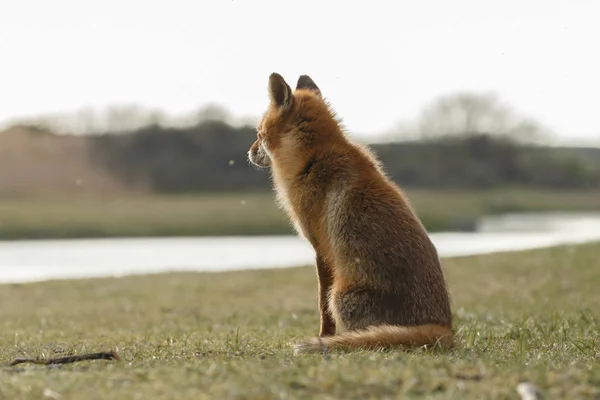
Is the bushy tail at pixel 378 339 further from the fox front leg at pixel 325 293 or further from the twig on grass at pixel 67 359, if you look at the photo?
the twig on grass at pixel 67 359

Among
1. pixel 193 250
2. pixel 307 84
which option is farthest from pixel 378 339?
pixel 193 250

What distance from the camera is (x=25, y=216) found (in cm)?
4147

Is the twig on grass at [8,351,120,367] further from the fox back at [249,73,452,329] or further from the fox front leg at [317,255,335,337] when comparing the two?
the fox back at [249,73,452,329]

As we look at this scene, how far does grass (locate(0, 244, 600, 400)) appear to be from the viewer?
3984 mm

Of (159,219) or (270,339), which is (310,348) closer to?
(270,339)

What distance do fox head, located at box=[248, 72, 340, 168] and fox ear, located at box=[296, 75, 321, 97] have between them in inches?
14.6

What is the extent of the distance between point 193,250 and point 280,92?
88.2 feet

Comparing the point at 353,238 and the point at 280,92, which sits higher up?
the point at 280,92

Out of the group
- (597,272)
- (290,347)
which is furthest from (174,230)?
(290,347)

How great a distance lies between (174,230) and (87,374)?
37.6 m

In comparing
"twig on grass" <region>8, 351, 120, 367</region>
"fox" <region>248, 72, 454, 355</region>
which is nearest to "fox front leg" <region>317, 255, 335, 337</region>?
"fox" <region>248, 72, 454, 355</region>

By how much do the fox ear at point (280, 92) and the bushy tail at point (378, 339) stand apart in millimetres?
1793

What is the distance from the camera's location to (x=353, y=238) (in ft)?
18.4

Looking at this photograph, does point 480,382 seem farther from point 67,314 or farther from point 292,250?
point 292,250
